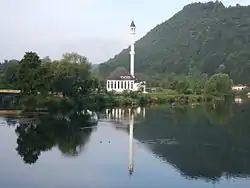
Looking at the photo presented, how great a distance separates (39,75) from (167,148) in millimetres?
17605

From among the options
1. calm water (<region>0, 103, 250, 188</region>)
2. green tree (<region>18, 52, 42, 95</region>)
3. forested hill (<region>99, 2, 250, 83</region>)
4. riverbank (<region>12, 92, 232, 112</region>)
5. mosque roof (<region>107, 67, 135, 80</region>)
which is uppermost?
forested hill (<region>99, 2, 250, 83</region>)

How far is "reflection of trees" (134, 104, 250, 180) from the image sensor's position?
16.8 meters

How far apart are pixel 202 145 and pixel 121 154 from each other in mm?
4528

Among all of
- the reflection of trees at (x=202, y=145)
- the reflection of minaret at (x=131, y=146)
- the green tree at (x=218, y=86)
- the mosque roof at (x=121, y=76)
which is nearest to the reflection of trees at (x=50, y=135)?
the reflection of minaret at (x=131, y=146)

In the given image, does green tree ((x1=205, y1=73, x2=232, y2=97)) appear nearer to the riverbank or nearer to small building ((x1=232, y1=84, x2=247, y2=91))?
the riverbank

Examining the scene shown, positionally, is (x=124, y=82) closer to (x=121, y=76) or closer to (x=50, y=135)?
(x=121, y=76)

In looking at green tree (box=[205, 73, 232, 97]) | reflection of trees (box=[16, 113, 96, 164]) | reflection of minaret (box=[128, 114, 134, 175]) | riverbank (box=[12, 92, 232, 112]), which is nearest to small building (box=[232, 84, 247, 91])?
green tree (box=[205, 73, 232, 97])

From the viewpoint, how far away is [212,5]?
424 feet

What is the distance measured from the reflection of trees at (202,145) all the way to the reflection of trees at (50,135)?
11.6ft

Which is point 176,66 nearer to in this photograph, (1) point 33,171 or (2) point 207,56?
(2) point 207,56

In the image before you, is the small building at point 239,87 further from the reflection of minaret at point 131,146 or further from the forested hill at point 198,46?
the reflection of minaret at point 131,146

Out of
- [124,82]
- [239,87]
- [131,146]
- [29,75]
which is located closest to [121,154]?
[131,146]

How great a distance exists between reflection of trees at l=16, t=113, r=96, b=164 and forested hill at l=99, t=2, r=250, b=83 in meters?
54.0

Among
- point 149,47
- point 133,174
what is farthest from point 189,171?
point 149,47
